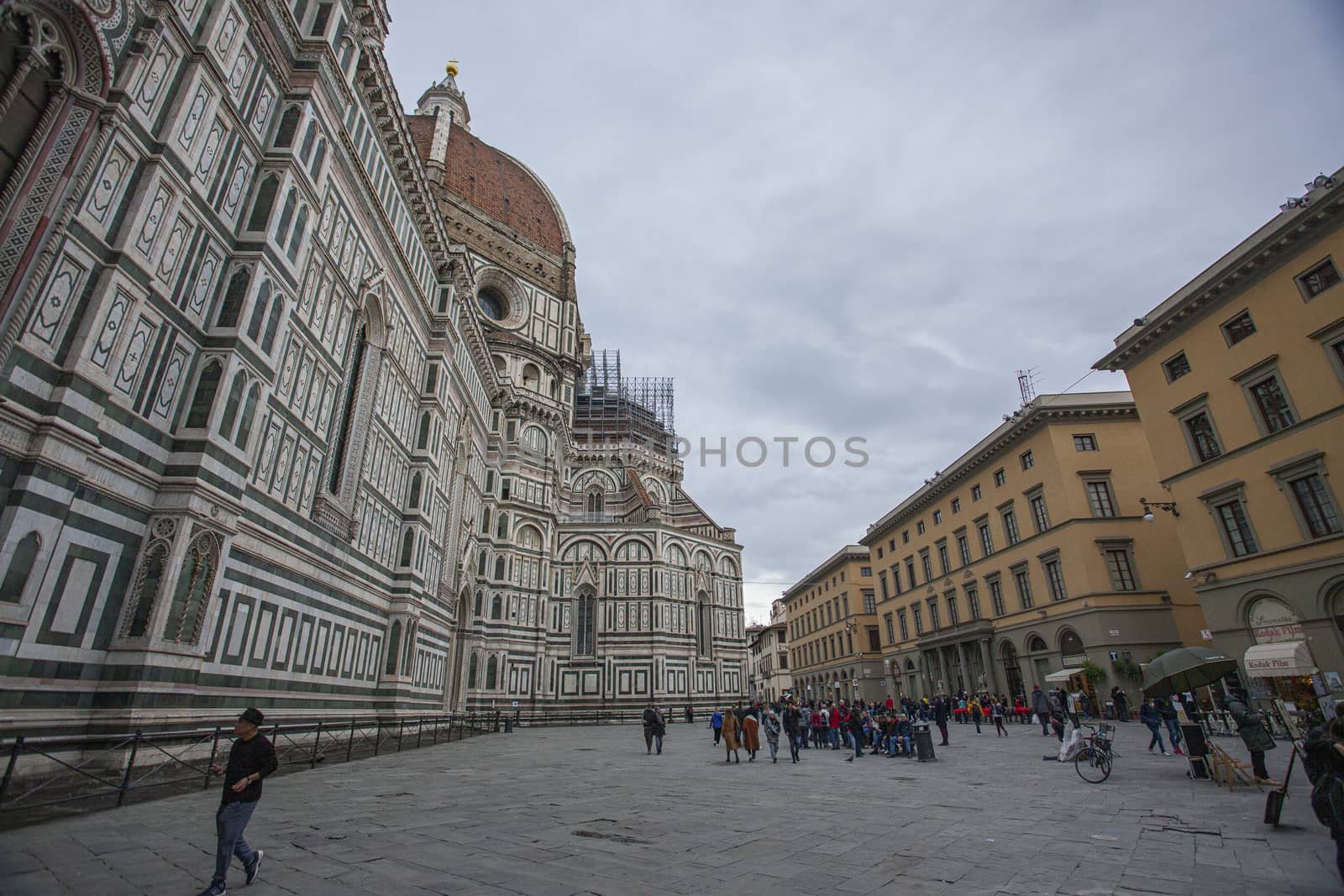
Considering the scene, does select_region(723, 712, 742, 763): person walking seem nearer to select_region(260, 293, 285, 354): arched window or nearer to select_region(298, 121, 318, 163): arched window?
select_region(260, 293, 285, 354): arched window

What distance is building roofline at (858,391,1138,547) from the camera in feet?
87.0

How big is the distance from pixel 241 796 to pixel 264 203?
12007 mm

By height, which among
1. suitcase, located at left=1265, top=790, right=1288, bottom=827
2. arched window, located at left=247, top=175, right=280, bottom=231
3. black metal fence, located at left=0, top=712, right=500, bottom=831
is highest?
arched window, located at left=247, top=175, right=280, bottom=231

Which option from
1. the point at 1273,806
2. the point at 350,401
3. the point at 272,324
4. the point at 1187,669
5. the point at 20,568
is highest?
the point at 350,401

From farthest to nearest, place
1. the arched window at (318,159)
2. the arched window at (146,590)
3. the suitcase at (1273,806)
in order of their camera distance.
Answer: the arched window at (318,159) → the arched window at (146,590) → the suitcase at (1273,806)

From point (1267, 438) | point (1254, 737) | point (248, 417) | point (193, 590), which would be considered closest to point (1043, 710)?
point (1267, 438)

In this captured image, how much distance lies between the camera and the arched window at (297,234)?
13547mm

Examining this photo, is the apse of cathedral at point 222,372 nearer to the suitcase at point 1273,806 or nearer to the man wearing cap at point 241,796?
the man wearing cap at point 241,796

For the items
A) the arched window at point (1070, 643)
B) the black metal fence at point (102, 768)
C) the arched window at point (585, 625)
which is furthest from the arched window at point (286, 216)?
the arched window at point (585, 625)

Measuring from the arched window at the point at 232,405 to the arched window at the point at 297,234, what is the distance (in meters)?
3.20

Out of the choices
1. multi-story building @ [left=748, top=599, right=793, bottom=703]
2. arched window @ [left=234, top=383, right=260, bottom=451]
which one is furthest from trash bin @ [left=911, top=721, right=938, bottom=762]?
multi-story building @ [left=748, top=599, right=793, bottom=703]

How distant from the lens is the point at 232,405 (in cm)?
1148

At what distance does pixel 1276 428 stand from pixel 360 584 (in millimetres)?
25615

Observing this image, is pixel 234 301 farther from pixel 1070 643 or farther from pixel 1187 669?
pixel 1070 643
